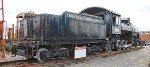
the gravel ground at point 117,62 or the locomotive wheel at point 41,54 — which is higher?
the locomotive wheel at point 41,54

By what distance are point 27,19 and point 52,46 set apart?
2308mm

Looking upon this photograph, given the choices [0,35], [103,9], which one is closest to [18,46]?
[0,35]

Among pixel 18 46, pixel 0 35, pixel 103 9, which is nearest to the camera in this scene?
pixel 0 35

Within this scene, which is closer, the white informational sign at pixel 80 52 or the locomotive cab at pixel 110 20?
the white informational sign at pixel 80 52

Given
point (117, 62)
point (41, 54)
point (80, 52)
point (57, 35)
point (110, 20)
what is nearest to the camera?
point (41, 54)

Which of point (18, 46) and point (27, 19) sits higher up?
point (27, 19)

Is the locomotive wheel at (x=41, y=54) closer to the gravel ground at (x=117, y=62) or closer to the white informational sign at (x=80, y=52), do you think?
the gravel ground at (x=117, y=62)

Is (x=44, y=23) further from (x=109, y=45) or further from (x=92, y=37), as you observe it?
(x=109, y=45)

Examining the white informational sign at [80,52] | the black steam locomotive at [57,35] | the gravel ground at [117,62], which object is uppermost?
the black steam locomotive at [57,35]

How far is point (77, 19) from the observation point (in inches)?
618

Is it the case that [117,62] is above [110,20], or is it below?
below

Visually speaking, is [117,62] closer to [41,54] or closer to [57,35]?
[57,35]

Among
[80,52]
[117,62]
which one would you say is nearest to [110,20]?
[80,52]

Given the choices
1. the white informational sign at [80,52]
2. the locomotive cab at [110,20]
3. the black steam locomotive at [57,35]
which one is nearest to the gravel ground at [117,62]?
the white informational sign at [80,52]
